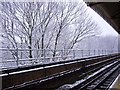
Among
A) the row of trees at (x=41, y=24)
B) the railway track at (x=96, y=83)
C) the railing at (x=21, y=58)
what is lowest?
the railway track at (x=96, y=83)

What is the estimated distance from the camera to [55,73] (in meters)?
11.7

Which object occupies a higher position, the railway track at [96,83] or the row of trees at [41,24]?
the row of trees at [41,24]

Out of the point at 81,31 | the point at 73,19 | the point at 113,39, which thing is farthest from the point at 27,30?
the point at 113,39

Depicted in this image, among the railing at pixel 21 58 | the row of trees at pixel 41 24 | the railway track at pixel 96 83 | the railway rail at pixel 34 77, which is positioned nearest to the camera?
the railway rail at pixel 34 77

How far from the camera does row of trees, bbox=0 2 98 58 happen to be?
21.7 metres

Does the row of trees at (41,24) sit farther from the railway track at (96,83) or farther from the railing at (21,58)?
the railway track at (96,83)

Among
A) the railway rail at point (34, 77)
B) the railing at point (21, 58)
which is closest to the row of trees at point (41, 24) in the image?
the railing at point (21, 58)

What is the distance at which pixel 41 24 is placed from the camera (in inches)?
940

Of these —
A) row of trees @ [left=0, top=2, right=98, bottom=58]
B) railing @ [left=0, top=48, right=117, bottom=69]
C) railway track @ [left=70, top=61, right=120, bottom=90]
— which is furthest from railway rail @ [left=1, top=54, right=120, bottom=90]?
row of trees @ [left=0, top=2, right=98, bottom=58]

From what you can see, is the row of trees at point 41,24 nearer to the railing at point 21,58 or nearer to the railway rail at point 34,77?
the railing at point 21,58

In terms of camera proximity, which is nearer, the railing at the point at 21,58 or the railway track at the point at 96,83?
the railway track at the point at 96,83

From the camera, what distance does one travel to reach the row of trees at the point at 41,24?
21.7 metres

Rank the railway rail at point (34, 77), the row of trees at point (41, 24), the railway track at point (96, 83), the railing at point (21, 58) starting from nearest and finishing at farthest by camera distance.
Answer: the railway rail at point (34, 77)
the railway track at point (96, 83)
the railing at point (21, 58)
the row of trees at point (41, 24)

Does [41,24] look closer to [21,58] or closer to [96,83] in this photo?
[21,58]
